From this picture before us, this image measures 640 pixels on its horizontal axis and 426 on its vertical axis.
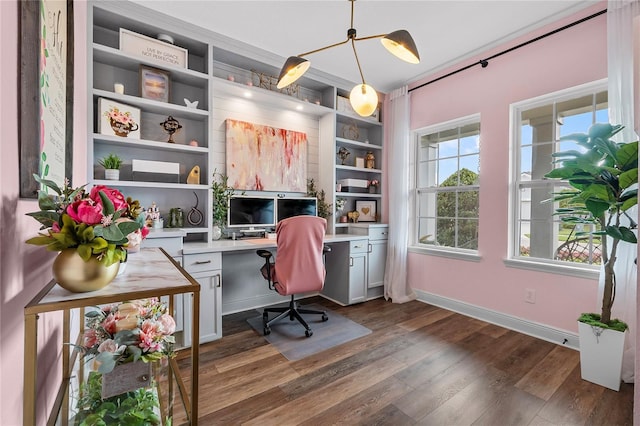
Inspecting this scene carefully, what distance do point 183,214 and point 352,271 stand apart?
1.97m

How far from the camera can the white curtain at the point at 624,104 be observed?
1.96 metres

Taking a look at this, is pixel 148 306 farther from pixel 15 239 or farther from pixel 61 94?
pixel 61 94

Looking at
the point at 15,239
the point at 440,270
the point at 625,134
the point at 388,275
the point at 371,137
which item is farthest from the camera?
the point at 371,137

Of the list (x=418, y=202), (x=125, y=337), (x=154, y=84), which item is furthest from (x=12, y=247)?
(x=418, y=202)

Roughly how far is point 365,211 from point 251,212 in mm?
1732

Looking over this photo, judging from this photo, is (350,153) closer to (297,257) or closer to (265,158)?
(265,158)

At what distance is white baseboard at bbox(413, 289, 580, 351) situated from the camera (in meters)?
2.41

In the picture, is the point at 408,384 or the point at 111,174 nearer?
the point at 408,384

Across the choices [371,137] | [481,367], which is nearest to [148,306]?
[481,367]

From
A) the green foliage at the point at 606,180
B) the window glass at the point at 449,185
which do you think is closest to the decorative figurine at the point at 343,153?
the window glass at the point at 449,185

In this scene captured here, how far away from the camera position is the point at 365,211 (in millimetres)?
4094

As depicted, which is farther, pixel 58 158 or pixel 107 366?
pixel 58 158

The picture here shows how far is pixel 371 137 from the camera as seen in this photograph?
4.23m

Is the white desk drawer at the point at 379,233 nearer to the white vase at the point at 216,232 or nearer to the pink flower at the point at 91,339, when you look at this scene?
the white vase at the point at 216,232
